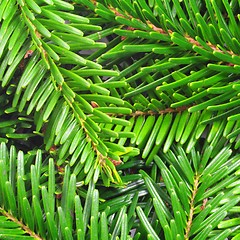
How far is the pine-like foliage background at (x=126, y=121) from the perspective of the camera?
33 cm

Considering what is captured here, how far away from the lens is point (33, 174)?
328 mm

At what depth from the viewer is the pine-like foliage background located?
1.07ft

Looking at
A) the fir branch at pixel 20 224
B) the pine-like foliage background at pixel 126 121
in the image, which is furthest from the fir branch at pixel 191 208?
the fir branch at pixel 20 224

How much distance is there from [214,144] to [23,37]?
0.58ft

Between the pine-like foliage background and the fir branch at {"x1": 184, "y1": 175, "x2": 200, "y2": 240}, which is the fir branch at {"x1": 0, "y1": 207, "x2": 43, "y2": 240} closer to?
the pine-like foliage background

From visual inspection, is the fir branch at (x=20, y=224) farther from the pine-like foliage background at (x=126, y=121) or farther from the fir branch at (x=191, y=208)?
the fir branch at (x=191, y=208)

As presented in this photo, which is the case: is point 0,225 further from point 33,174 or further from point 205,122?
point 205,122

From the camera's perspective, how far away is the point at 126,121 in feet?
1.11

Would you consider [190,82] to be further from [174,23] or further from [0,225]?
[0,225]

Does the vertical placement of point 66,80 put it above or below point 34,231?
above

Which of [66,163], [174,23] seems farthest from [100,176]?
[174,23]

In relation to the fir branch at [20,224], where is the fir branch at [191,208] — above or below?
above

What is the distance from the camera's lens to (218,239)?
0.31 m

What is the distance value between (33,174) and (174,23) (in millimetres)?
166
